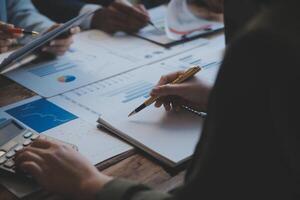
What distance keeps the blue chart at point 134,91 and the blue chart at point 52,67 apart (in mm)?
255

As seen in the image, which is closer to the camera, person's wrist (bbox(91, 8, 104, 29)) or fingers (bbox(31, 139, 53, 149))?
fingers (bbox(31, 139, 53, 149))

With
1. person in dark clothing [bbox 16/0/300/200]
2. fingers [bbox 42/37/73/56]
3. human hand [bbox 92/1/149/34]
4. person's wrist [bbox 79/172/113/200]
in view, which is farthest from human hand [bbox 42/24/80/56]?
person in dark clothing [bbox 16/0/300/200]

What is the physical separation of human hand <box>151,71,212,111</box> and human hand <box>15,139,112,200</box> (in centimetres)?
28

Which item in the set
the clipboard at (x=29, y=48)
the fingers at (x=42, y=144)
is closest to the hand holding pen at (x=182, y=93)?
the fingers at (x=42, y=144)

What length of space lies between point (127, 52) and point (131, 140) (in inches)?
22.9

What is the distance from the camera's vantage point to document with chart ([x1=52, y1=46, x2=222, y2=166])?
956 millimetres

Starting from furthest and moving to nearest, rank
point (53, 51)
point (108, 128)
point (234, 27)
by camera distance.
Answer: point (53, 51) < point (234, 27) < point (108, 128)

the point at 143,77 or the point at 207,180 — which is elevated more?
the point at 207,180

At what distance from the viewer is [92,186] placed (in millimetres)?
801

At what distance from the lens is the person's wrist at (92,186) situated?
792 mm

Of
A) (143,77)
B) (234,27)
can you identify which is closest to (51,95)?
(143,77)

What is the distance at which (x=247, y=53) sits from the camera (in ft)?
1.83

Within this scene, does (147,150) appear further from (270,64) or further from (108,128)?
(270,64)

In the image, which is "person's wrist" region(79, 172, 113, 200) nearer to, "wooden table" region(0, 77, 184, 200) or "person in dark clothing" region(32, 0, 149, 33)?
"wooden table" region(0, 77, 184, 200)
